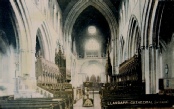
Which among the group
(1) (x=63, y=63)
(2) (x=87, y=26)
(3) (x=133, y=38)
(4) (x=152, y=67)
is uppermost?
(2) (x=87, y=26)

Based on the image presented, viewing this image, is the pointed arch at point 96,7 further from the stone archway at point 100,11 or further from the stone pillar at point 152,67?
the stone pillar at point 152,67

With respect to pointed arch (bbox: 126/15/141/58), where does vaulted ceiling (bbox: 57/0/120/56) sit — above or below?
above

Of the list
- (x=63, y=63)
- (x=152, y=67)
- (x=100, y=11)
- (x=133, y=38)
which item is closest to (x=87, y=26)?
(x=100, y=11)

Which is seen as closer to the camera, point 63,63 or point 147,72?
point 147,72

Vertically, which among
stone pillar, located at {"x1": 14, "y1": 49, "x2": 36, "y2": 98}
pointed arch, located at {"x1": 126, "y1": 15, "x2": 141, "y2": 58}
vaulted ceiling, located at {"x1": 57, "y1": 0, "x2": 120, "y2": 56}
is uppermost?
vaulted ceiling, located at {"x1": 57, "y1": 0, "x2": 120, "y2": 56}

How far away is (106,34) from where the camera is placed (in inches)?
1475

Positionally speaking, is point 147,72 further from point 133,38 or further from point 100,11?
point 100,11

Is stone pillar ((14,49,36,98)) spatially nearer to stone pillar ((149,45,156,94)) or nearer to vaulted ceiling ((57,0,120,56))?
stone pillar ((149,45,156,94))

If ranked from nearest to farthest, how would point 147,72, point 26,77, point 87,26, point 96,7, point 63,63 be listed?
point 147,72 < point 26,77 < point 63,63 < point 96,7 < point 87,26

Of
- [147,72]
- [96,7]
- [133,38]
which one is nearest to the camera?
[147,72]

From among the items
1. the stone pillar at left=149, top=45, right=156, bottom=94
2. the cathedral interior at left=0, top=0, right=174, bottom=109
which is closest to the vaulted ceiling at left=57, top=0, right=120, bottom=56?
the cathedral interior at left=0, top=0, right=174, bottom=109

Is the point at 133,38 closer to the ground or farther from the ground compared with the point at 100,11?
closer to the ground

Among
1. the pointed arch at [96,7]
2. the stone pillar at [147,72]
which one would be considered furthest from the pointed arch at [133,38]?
the pointed arch at [96,7]

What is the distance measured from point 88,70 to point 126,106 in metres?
32.3
